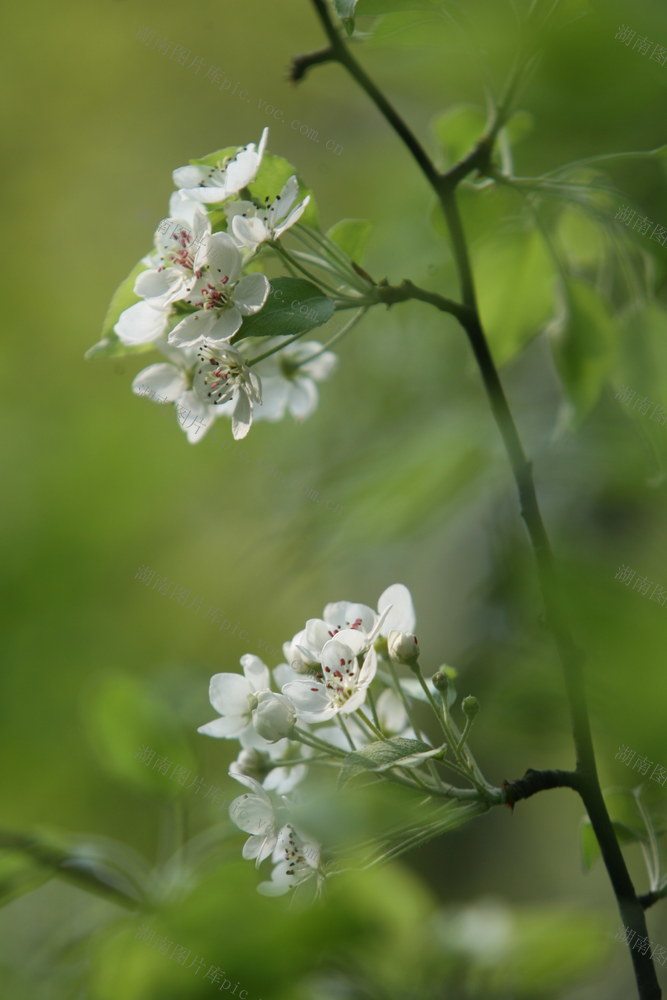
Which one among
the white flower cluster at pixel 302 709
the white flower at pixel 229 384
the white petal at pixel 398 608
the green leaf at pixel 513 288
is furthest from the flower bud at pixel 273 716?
the green leaf at pixel 513 288

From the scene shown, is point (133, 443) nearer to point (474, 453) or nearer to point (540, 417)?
point (540, 417)

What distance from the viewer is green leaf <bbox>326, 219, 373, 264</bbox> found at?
0.91m

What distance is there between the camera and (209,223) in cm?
78

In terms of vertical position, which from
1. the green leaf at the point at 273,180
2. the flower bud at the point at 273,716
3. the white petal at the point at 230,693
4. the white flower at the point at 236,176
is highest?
the green leaf at the point at 273,180

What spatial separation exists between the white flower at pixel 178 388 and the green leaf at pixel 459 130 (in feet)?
1.42

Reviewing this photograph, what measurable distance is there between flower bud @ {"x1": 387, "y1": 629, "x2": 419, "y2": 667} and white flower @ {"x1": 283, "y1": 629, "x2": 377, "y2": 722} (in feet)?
0.14

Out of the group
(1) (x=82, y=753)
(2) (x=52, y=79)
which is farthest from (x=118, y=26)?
(1) (x=82, y=753)

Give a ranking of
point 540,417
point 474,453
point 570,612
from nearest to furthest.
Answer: point 570,612, point 474,453, point 540,417

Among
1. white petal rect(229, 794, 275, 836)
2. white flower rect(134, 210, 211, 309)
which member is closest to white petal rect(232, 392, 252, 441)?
white flower rect(134, 210, 211, 309)

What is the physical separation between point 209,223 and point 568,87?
34 centimetres

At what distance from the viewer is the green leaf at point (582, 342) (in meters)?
1.12

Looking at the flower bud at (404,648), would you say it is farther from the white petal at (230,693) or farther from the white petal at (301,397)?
the white petal at (301,397)

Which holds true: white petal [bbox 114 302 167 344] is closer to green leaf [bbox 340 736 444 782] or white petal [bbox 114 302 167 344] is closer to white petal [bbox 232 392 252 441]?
white petal [bbox 232 392 252 441]

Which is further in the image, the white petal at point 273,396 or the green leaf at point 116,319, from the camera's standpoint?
the white petal at point 273,396
